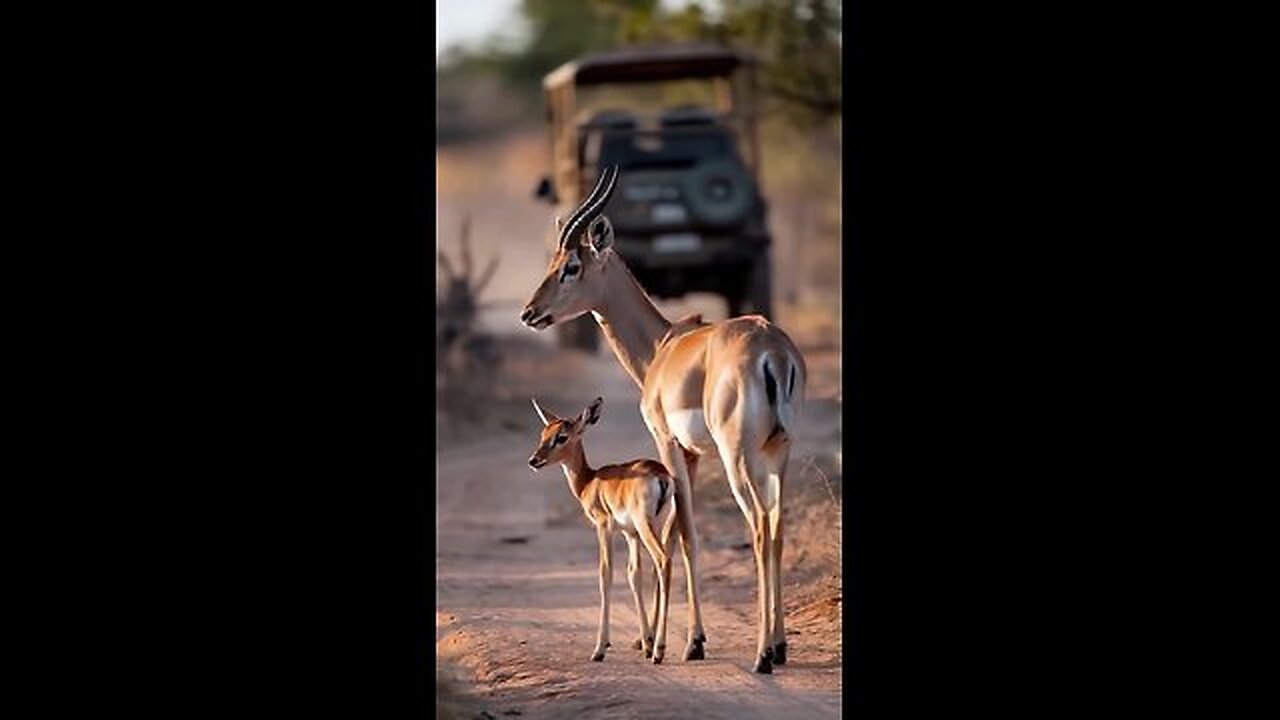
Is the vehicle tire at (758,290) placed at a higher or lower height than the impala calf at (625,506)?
higher

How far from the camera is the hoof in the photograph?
730 cm

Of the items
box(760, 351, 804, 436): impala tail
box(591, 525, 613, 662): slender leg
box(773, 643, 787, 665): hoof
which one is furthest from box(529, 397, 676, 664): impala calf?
box(760, 351, 804, 436): impala tail

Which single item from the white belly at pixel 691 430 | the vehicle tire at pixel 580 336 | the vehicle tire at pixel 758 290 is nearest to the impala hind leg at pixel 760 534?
the white belly at pixel 691 430

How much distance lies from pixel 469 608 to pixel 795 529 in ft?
5.60

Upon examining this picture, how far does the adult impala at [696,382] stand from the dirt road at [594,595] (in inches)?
13.3

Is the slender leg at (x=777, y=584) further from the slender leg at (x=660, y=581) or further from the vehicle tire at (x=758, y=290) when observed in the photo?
the vehicle tire at (x=758, y=290)

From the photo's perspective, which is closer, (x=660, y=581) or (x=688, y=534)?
(x=688, y=534)

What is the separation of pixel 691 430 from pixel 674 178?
9491 millimetres

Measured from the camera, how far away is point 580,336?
62.4 feet

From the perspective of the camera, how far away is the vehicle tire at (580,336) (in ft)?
61.7

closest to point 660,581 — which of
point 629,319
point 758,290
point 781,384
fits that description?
point 781,384

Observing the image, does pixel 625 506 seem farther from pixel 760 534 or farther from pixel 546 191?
pixel 546 191

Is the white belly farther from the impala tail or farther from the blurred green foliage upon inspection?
the blurred green foliage
